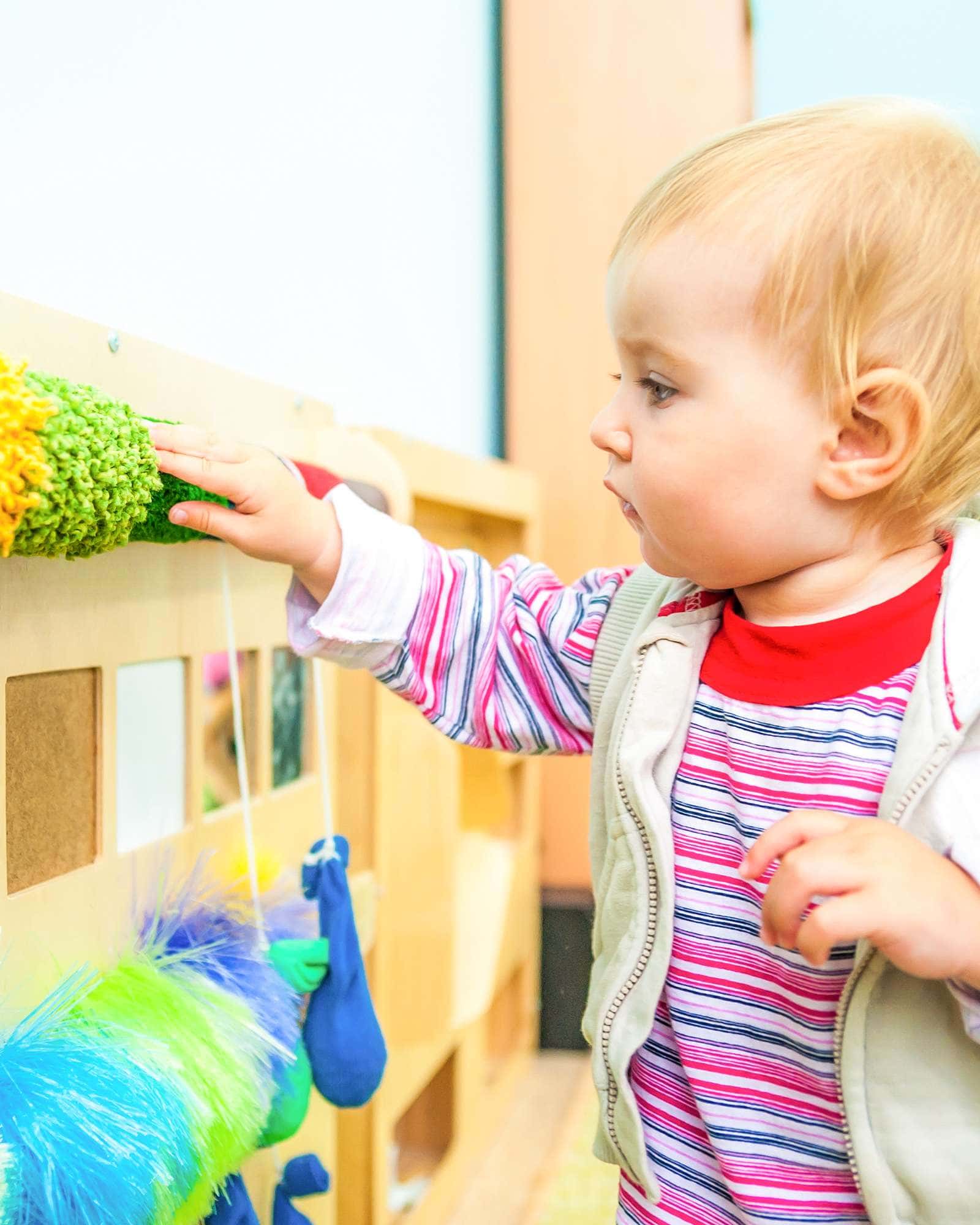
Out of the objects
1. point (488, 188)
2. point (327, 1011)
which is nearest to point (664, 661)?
point (327, 1011)

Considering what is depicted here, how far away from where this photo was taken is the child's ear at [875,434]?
0.54m

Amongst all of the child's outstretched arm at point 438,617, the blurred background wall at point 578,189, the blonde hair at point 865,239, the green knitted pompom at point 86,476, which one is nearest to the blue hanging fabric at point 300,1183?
the child's outstretched arm at point 438,617

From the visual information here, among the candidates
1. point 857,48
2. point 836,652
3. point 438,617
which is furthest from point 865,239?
point 857,48

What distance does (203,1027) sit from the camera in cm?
52

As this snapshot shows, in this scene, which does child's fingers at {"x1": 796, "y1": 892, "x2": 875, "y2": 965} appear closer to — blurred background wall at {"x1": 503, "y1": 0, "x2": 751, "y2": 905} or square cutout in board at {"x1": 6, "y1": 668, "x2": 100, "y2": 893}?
square cutout in board at {"x1": 6, "y1": 668, "x2": 100, "y2": 893}

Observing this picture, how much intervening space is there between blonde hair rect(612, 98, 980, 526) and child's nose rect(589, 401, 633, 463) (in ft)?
0.28

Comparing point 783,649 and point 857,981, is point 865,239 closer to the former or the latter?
point 783,649

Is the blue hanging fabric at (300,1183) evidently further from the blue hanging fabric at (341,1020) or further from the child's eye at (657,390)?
the child's eye at (657,390)

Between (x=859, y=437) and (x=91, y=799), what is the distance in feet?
1.35

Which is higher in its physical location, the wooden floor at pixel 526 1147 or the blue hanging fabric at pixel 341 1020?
the blue hanging fabric at pixel 341 1020

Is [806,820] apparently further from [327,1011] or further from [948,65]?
[948,65]

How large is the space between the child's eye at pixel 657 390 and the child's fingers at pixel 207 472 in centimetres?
20

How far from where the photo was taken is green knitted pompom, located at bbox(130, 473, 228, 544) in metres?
0.52

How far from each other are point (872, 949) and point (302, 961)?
0.92ft
